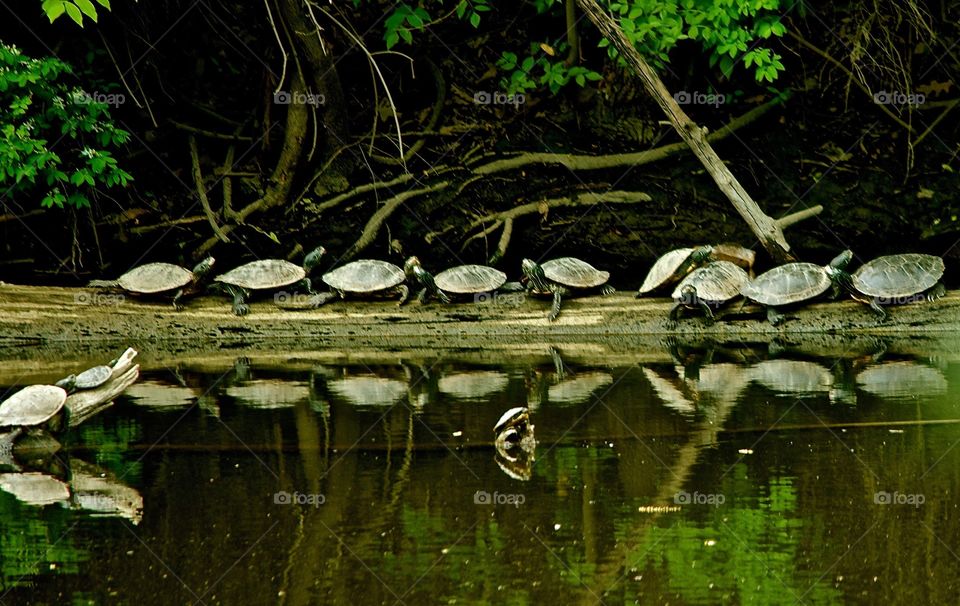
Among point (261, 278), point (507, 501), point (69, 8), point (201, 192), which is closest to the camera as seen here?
point (507, 501)

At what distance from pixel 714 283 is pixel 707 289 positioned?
11 centimetres

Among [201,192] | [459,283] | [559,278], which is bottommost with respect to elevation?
[459,283]

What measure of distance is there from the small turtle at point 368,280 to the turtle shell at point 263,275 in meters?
0.37

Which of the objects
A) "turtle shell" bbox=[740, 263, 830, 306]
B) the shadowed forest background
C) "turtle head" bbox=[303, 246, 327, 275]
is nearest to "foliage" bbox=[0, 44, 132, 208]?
the shadowed forest background

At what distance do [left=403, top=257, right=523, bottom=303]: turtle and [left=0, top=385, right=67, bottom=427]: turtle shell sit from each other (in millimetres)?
5060

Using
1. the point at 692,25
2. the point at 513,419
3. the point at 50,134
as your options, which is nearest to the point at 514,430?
the point at 513,419

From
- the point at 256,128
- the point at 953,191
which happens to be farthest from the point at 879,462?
the point at 256,128

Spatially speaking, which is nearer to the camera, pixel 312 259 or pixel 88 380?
pixel 88 380

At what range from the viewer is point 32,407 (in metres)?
5.89

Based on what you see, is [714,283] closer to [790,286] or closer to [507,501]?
[790,286]

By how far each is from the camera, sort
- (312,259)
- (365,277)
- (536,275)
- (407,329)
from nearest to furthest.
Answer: (407,329) < (536,275) < (365,277) < (312,259)

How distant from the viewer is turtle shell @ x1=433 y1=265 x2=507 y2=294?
10852mm

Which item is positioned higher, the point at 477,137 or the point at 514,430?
the point at 477,137

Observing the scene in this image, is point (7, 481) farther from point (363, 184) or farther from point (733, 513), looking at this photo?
point (363, 184)
